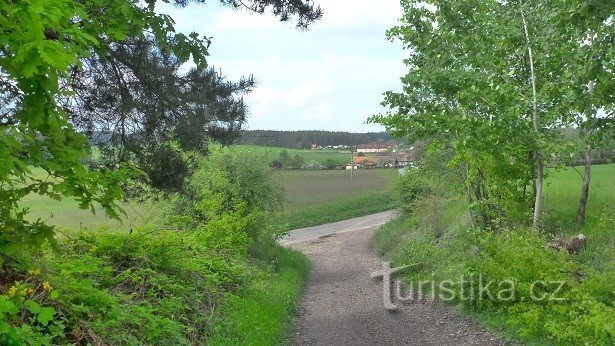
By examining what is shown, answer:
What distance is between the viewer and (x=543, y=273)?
9.91 metres

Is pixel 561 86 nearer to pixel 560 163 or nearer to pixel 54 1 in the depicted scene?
pixel 560 163

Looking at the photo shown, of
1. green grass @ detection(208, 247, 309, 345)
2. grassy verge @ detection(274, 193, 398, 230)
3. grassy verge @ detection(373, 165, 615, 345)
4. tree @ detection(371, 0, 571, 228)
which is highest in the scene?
tree @ detection(371, 0, 571, 228)

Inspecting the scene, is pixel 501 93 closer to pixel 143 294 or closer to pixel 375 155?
pixel 143 294

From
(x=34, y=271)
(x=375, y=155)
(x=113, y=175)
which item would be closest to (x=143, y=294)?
(x=34, y=271)

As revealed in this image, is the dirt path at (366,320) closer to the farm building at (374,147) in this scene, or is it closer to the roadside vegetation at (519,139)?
the roadside vegetation at (519,139)

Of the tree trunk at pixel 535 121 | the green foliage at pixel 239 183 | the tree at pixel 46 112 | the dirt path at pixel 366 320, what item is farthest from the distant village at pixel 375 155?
the tree at pixel 46 112

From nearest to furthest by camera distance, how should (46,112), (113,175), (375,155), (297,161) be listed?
(46,112)
(113,175)
(375,155)
(297,161)

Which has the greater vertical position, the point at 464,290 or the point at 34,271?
the point at 34,271

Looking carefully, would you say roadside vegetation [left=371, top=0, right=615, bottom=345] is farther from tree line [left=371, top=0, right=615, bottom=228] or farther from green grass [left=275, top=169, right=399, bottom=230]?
green grass [left=275, top=169, right=399, bottom=230]

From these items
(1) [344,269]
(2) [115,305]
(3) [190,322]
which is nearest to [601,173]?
(1) [344,269]

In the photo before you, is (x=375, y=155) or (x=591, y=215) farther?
(x=375, y=155)

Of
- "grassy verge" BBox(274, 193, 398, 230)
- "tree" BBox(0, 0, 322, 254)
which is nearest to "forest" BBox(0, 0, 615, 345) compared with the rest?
"tree" BBox(0, 0, 322, 254)

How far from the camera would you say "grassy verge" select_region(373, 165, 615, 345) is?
862 cm

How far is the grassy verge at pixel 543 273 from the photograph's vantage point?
862cm
